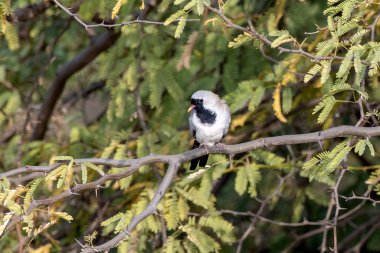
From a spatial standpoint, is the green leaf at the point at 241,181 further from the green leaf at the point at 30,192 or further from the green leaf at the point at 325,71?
the green leaf at the point at 30,192

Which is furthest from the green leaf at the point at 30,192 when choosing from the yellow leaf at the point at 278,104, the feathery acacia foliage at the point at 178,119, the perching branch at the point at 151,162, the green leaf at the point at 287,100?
the green leaf at the point at 287,100

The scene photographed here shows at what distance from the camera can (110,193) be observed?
7051mm

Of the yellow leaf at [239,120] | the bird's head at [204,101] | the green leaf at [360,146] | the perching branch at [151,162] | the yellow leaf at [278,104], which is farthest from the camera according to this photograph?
the yellow leaf at [239,120]

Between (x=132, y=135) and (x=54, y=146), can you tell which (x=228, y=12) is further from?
(x=54, y=146)

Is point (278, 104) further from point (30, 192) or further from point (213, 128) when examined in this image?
point (30, 192)

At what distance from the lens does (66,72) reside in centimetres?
714

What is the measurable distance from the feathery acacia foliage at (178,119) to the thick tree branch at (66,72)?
1 centimetres

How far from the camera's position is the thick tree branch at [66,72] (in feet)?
22.4

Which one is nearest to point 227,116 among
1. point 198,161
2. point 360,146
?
point 198,161

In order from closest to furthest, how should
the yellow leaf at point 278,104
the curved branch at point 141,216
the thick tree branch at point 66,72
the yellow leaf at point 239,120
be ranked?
the curved branch at point 141,216
the yellow leaf at point 278,104
the yellow leaf at point 239,120
the thick tree branch at point 66,72

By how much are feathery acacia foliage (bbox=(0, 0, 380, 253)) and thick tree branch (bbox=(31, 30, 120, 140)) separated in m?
0.01

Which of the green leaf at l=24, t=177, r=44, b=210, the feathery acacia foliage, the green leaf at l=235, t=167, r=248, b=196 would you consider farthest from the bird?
the green leaf at l=24, t=177, r=44, b=210

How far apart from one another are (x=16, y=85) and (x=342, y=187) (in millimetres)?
3559

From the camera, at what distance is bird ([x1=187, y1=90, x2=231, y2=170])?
591 cm
